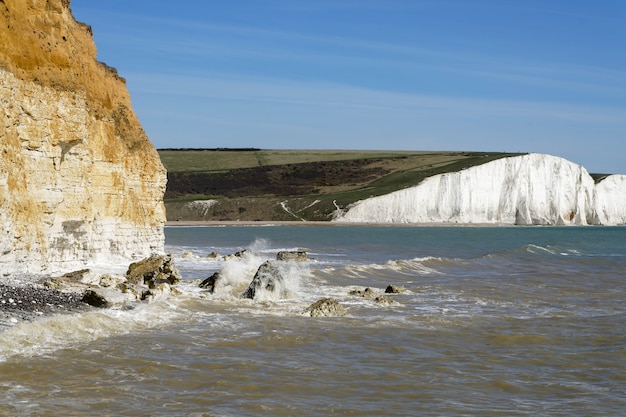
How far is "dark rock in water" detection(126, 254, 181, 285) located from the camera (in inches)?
811

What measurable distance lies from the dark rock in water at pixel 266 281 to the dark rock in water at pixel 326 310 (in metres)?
2.88

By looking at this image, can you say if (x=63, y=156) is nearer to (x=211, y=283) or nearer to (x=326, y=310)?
(x=211, y=283)

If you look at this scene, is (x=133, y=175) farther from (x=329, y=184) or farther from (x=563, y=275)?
(x=329, y=184)

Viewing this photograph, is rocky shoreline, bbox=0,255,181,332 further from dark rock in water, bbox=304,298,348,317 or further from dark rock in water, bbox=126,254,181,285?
dark rock in water, bbox=304,298,348,317

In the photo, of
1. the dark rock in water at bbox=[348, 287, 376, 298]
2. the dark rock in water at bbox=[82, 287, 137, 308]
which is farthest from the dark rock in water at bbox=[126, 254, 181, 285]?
the dark rock in water at bbox=[348, 287, 376, 298]

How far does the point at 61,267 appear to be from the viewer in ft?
67.8

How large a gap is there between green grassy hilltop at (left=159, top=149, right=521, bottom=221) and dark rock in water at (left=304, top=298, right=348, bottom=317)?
9382cm

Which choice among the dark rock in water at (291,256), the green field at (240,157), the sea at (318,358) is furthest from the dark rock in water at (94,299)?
the green field at (240,157)

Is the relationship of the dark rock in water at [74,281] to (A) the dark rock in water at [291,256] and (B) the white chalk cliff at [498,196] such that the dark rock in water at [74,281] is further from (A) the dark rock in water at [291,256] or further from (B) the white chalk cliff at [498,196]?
(B) the white chalk cliff at [498,196]

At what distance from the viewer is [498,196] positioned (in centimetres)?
10662

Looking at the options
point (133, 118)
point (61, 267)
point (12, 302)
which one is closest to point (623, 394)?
point (12, 302)

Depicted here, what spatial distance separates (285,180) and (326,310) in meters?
125

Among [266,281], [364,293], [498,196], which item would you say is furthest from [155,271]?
[498,196]

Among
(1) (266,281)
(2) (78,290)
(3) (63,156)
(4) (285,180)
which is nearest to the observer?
(2) (78,290)
